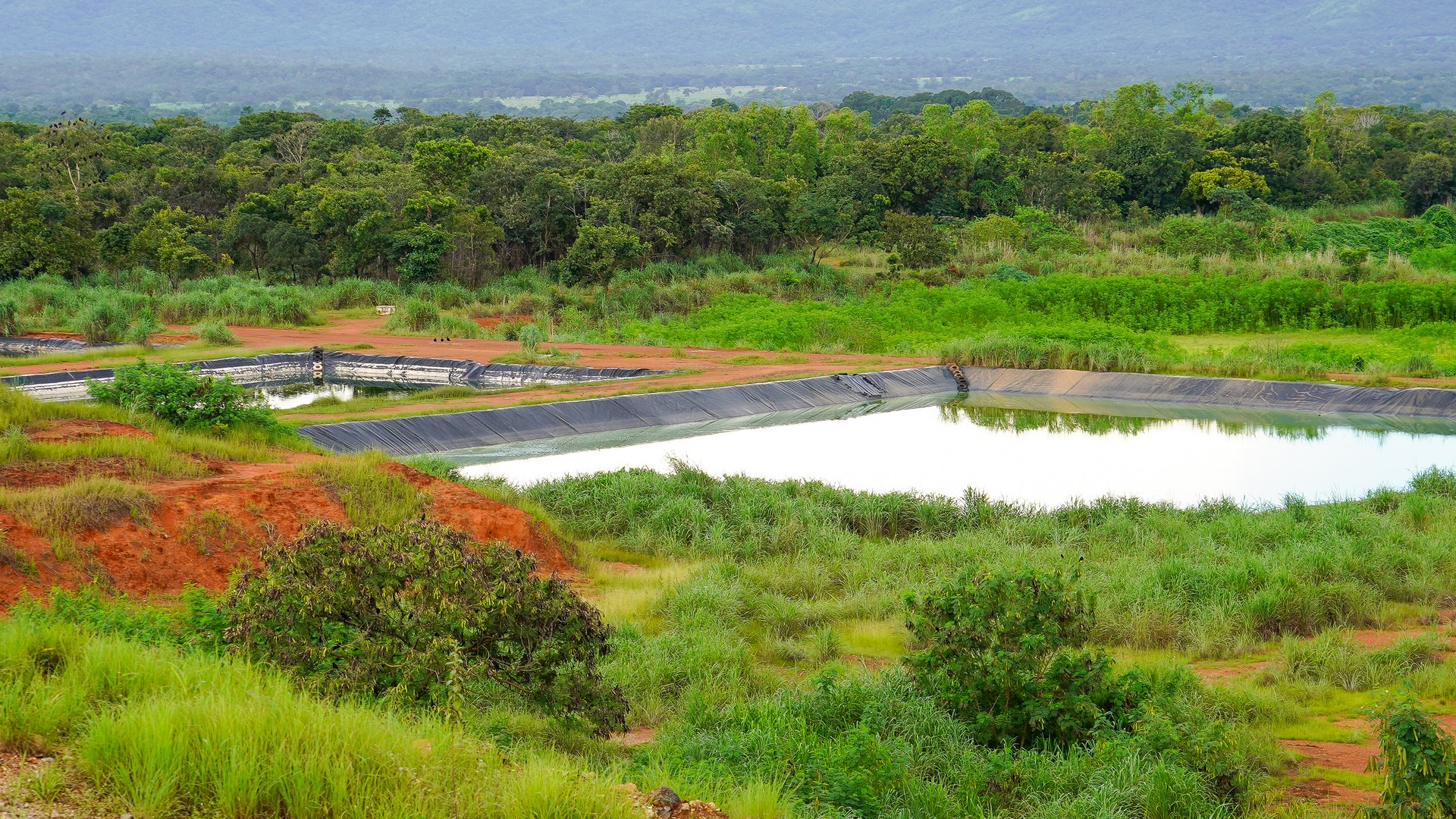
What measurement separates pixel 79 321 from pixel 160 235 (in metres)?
9.23

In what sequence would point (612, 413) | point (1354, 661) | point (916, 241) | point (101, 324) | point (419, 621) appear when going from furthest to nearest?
point (916, 241), point (101, 324), point (612, 413), point (1354, 661), point (419, 621)

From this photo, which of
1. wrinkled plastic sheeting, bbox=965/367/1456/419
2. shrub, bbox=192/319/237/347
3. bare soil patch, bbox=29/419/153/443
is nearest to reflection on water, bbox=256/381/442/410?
shrub, bbox=192/319/237/347

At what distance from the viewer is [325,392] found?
24562mm

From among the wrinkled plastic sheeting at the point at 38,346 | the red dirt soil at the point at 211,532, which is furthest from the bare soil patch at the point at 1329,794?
the wrinkled plastic sheeting at the point at 38,346

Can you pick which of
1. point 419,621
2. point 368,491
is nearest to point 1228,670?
point 419,621

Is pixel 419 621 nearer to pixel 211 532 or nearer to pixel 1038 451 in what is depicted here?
pixel 211 532

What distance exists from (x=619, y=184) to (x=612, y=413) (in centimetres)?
1775

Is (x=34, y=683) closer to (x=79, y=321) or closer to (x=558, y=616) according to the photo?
(x=558, y=616)

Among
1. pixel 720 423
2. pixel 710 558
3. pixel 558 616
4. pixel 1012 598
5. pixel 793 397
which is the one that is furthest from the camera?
pixel 793 397

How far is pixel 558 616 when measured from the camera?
681cm

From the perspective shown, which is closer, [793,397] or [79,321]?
[793,397]

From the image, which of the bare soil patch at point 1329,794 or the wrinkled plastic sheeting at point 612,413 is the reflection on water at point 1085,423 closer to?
the wrinkled plastic sheeting at point 612,413

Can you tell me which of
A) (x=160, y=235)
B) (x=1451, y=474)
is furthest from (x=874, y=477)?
(x=160, y=235)

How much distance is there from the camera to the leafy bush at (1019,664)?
7.24 m
